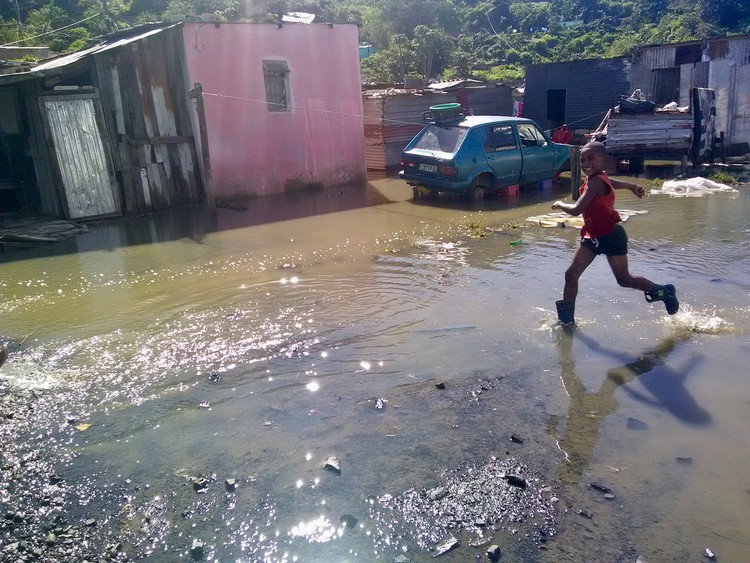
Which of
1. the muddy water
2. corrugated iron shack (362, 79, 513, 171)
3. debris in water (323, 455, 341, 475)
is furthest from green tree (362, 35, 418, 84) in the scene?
debris in water (323, 455, 341, 475)

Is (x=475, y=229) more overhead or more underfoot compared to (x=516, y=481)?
more overhead

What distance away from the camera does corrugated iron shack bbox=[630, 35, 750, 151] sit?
1730cm

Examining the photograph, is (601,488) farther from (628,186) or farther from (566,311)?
(628,186)

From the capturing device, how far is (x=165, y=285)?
746 cm

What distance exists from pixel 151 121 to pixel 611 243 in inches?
389

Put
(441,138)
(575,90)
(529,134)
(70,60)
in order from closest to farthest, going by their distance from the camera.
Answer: (70,60), (441,138), (529,134), (575,90)

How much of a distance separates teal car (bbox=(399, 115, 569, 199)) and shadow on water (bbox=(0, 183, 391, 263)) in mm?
1194

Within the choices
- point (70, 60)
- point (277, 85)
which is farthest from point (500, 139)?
point (70, 60)

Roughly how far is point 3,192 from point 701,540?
14.1 m

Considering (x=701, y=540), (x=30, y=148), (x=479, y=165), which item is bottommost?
(x=701, y=540)

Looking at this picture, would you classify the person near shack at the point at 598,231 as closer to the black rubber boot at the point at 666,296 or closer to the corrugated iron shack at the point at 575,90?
the black rubber boot at the point at 666,296

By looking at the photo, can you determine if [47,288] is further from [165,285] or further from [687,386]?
[687,386]

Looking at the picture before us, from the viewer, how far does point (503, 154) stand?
1255cm

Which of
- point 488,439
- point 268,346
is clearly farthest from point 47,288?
point 488,439
